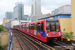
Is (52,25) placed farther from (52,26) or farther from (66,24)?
(66,24)

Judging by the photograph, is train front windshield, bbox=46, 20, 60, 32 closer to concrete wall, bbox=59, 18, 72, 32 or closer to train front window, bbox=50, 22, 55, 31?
train front window, bbox=50, 22, 55, 31

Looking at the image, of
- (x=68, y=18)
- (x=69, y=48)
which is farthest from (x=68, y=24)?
(x=69, y=48)

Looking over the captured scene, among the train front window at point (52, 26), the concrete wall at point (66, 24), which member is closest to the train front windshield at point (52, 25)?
the train front window at point (52, 26)

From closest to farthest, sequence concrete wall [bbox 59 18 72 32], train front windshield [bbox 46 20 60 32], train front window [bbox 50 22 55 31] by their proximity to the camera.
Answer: train front windshield [bbox 46 20 60 32], train front window [bbox 50 22 55 31], concrete wall [bbox 59 18 72 32]

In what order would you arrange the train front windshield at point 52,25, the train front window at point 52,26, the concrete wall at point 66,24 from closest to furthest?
the train front windshield at point 52,25 < the train front window at point 52,26 < the concrete wall at point 66,24

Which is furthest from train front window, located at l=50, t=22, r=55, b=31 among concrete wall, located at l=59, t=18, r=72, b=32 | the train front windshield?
concrete wall, located at l=59, t=18, r=72, b=32

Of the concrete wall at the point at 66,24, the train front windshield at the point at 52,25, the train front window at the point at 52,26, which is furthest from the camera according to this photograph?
the concrete wall at the point at 66,24

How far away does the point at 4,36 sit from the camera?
3775 centimetres

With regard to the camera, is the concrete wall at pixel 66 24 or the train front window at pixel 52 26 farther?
the concrete wall at pixel 66 24

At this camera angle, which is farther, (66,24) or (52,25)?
(66,24)

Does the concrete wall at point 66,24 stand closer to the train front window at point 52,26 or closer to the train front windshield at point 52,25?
the train front windshield at point 52,25

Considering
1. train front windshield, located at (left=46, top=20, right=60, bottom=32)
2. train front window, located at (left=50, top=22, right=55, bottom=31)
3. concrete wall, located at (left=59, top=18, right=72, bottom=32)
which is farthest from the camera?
concrete wall, located at (left=59, top=18, right=72, bottom=32)

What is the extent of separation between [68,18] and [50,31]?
12875 mm

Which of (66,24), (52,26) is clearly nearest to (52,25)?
(52,26)
